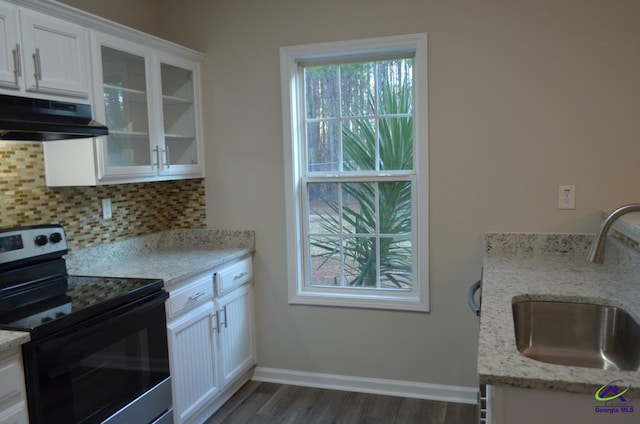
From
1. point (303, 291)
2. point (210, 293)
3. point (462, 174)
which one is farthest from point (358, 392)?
point (462, 174)

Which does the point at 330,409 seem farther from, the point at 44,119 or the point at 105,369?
the point at 44,119

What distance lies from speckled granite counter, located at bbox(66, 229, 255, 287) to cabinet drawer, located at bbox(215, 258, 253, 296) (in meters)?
0.05

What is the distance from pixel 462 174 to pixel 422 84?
534mm

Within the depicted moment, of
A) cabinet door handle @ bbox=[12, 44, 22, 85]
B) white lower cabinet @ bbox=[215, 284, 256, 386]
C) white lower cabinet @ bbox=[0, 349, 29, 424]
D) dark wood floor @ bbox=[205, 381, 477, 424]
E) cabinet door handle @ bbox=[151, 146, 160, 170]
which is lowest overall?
dark wood floor @ bbox=[205, 381, 477, 424]

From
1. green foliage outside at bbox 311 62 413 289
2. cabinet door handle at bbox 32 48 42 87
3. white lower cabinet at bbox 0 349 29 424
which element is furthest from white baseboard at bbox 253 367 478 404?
cabinet door handle at bbox 32 48 42 87

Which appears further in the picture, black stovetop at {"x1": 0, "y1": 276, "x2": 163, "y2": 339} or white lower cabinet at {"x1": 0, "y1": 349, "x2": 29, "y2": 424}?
black stovetop at {"x1": 0, "y1": 276, "x2": 163, "y2": 339}

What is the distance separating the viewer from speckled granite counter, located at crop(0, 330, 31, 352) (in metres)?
1.52

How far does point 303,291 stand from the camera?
10.4 feet

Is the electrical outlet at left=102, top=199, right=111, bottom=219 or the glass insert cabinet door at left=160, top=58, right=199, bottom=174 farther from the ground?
the glass insert cabinet door at left=160, top=58, right=199, bottom=174

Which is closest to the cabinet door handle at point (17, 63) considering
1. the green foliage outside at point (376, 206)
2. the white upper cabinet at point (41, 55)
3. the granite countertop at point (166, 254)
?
the white upper cabinet at point (41, 55)

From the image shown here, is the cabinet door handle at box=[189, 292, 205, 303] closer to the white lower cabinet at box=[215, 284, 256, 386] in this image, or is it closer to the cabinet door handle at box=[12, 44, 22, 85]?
the white lower cabinet at box=[215, 284, 256, 386]

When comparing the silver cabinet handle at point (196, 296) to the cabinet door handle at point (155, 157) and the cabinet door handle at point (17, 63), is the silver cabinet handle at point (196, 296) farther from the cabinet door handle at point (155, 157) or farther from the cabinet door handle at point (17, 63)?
the cabinet door handle at point (17, 63)

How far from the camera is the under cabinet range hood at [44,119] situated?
5.77 ft

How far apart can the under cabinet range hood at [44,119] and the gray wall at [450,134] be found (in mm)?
1147
